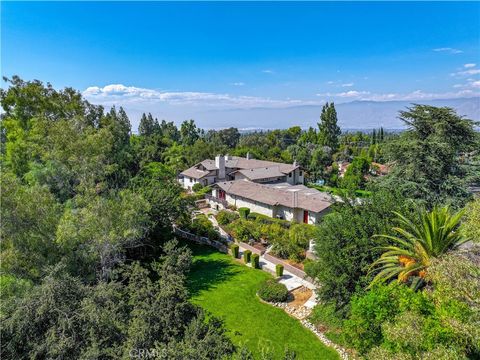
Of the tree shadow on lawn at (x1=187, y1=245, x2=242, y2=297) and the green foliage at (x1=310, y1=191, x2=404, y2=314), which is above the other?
the green foliage at (x1=310, y1=191, x2=404, y2=314)

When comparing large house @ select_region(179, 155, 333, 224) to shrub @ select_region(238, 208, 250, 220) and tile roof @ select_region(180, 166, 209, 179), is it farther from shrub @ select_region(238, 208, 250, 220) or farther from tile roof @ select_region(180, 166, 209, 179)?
shrub @ select_region(238, 208, 250, 220)

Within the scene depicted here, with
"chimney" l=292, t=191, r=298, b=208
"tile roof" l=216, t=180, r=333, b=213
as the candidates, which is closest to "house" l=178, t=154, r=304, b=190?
"tile roof" l=216, t=180, r=333, b=213

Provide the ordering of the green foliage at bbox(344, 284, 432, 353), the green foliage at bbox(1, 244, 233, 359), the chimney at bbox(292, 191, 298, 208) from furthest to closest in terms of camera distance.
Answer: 1. the chimney at bbox(292, 191, 298, 208)
2. the green foliage at bbox(344, 284, 432, 353)
3. the green foliage at bbox(1, 244, 233, 359)

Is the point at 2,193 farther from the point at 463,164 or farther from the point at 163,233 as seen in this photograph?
the point at 463,164

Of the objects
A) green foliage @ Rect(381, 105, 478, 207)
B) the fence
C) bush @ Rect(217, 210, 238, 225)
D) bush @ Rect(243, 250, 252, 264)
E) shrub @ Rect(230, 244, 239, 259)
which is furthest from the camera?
bush @ Rect(217, 210, 238, 225)

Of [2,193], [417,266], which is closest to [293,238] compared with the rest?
[417,266]

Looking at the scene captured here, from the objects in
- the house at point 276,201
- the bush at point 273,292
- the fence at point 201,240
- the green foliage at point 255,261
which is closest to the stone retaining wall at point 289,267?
the green foliage at point 255,261

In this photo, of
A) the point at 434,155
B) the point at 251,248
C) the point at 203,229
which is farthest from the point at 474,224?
the point at 203,229

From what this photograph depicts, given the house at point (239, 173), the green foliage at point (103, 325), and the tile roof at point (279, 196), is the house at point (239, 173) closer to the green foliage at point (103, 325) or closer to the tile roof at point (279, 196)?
the tile roof at point (279, 196)
